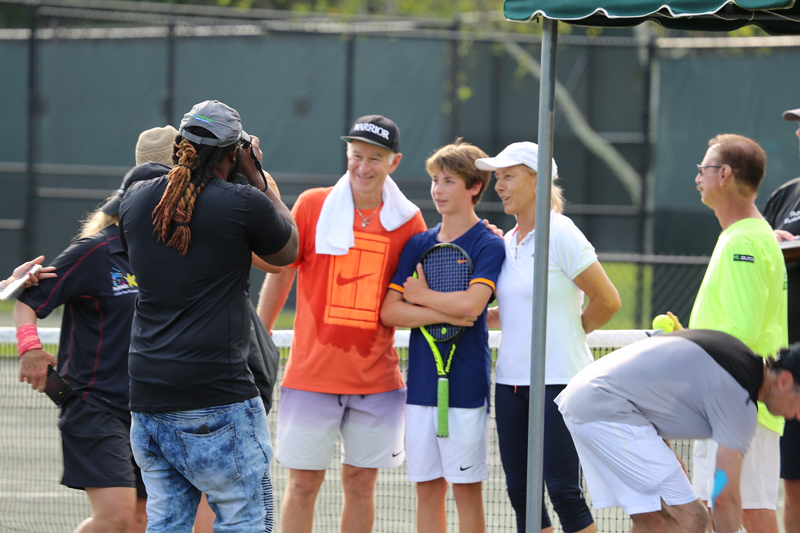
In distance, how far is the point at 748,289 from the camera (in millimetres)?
3912

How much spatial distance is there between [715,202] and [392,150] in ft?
4.96

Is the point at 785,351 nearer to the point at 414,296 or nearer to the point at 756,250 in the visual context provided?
the point at 756,250

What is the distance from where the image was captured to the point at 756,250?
396cm

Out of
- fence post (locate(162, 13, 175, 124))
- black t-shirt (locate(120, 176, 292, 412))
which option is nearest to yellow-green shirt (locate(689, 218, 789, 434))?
black t-shirt (locate(120, 176, 292, 412))

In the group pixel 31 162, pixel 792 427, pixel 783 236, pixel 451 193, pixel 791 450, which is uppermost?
pixel 31 162

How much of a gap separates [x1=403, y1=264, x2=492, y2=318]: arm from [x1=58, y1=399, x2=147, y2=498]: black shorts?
1.41m

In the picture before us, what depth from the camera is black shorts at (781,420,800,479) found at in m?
4.48

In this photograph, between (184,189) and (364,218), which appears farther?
(364,218)

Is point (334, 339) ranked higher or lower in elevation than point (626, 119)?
lower

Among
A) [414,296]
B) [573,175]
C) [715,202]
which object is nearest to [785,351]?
[715,202]

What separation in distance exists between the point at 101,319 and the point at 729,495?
2.58 metres

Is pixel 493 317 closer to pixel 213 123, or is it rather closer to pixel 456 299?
pixel 456 299

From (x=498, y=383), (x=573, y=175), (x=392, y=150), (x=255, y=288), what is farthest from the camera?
(x=573, y=175)

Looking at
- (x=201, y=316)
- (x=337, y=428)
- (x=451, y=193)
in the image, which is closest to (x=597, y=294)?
(x=451, y=193)
